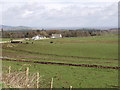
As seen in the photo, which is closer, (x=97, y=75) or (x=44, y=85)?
(x=44, y=85)

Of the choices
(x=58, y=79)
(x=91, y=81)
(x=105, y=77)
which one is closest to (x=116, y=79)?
(x=105, y=77)

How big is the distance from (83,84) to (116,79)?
4411 millimetres

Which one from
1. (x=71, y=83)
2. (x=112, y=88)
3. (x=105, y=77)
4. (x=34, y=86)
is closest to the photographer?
(x=34, y=86)

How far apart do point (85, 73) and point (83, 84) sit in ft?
16.2

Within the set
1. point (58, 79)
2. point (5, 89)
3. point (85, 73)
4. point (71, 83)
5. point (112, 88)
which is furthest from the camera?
point (85, 73)

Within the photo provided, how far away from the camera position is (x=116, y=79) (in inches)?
803

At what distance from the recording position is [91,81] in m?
19.6

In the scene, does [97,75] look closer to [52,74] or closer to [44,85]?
[52,74]

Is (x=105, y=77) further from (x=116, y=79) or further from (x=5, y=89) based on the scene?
(x=5, y=89)

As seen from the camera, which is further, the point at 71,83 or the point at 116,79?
the point at 116,79

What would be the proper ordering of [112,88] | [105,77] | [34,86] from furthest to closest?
[105,77]
[112,88]
[34,86]

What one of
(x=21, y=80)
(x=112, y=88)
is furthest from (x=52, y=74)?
(x=112, y=88)

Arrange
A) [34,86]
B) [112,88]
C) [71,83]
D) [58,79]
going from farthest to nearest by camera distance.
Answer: [58,79]
[71,83]
[112,88]
[34,86]

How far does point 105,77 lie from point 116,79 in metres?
1.40
